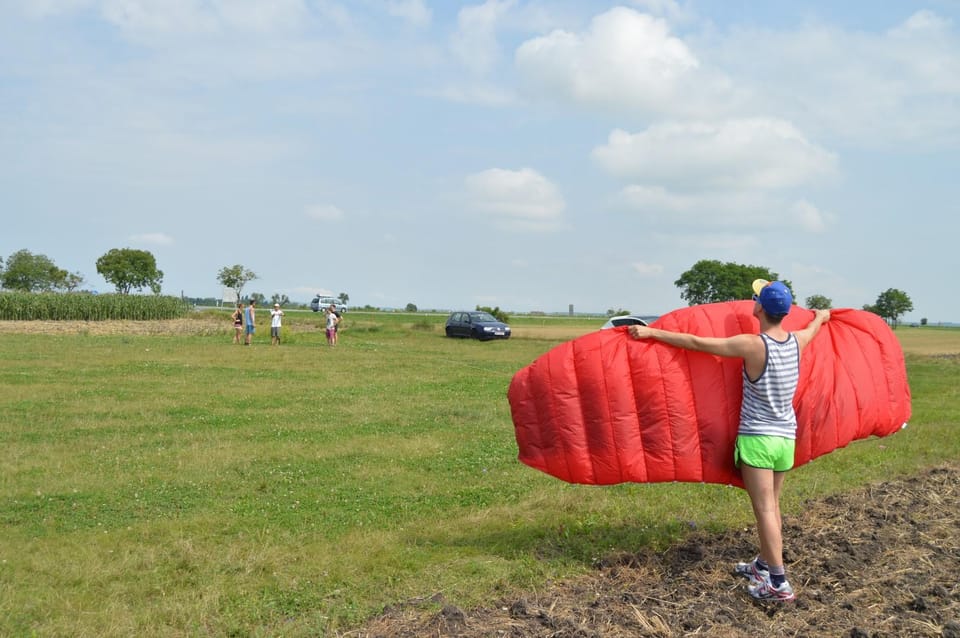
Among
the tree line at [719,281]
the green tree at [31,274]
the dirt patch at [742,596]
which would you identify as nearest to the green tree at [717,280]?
the tree line at [719,281]

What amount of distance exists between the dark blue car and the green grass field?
23.5 metres

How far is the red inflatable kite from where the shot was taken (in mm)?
5312

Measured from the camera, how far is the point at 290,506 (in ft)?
23.6

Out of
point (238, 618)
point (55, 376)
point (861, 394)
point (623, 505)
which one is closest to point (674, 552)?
point (623, 505)

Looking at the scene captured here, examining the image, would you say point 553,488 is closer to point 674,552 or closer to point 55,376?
point 674,552

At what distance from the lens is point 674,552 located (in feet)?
19.1

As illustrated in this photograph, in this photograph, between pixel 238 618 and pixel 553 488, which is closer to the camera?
pixel 238 618

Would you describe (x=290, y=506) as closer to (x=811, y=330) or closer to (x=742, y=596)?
(x=742, y=596)

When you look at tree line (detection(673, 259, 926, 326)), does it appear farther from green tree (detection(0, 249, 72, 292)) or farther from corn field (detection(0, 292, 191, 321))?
green tree (detection(0, 249, 72, 292))

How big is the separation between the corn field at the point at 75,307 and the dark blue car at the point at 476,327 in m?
26.7

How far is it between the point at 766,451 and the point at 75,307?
56033 millimetres

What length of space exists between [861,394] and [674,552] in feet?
6.18

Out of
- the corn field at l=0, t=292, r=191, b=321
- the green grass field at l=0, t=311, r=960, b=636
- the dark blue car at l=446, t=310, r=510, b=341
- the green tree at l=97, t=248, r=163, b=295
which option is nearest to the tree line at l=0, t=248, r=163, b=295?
the green tree at l=97, t=248, r=163, b=295

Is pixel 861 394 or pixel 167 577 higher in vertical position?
pixel 861 394
